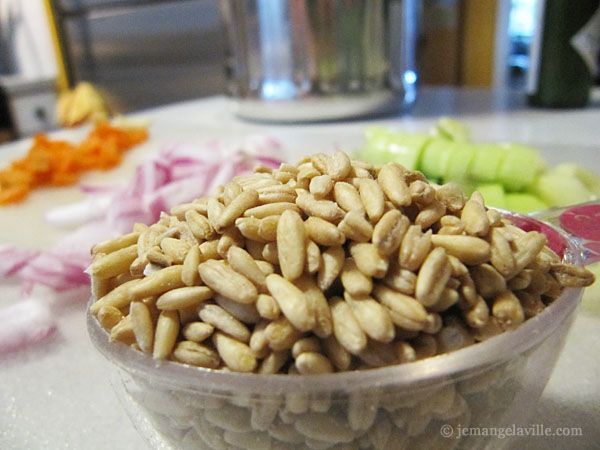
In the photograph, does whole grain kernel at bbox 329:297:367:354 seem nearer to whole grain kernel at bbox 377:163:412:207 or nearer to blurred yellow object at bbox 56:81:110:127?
whole grain kernel at bbox 377:163:412:207

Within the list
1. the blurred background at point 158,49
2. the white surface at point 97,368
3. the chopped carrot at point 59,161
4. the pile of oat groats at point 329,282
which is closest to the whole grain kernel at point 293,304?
the pile of oat groats at point 329,282

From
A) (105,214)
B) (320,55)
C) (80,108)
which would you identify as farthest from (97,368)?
(80,108)

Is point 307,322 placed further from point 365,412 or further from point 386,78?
point 386,78

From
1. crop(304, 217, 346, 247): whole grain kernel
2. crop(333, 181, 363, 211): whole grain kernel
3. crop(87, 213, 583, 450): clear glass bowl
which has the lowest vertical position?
crop(87, 213, 583, 450): clear glass bowl

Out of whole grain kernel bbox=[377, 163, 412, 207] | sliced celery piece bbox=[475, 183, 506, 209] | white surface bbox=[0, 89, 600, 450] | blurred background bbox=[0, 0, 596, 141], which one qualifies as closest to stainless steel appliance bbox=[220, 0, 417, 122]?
white surface bbox=[0, 89, 600, 450]

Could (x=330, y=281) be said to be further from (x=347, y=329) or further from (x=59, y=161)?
(x=59, y=161)

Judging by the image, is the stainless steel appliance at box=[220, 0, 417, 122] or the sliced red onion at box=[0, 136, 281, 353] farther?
the stainless steel appliance at box=[220, 0, 417, 122]

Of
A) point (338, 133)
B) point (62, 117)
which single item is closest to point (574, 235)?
point (338, 133)
